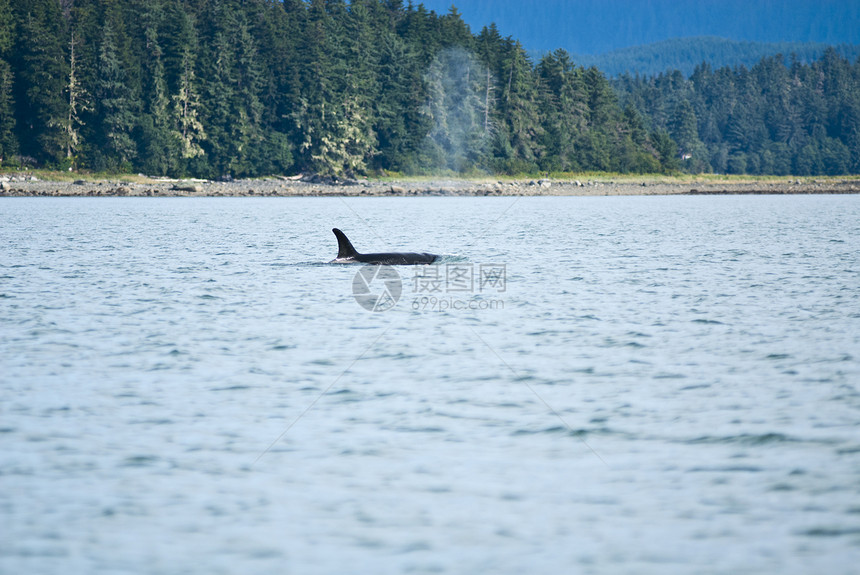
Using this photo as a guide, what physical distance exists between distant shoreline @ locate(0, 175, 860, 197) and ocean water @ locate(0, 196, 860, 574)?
75.3 meters

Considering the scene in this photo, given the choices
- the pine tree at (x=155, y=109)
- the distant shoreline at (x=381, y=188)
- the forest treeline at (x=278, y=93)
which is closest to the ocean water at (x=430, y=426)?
the distant shoreline at (x=381, y=188)

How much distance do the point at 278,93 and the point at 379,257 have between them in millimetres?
99124

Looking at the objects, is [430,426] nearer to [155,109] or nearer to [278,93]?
[155,109]

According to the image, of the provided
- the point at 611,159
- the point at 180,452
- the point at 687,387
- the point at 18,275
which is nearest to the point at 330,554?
the point at 180,452

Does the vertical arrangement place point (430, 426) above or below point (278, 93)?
below

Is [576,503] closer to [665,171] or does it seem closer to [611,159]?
[611,159]

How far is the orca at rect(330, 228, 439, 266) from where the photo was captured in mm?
29303

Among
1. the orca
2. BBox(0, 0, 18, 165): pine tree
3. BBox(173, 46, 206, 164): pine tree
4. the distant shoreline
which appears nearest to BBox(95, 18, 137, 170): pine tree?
the distant shoreline

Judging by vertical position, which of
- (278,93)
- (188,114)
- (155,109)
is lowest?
(188,114)

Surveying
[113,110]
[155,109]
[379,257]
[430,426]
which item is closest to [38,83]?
[113,110]

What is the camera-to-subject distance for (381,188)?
110 meters

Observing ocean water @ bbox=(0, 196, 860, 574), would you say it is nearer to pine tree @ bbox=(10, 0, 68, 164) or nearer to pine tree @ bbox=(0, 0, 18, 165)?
pine tree @ bbox=(0, 0, 18, 165)

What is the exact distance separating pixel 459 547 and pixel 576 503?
1433 mm

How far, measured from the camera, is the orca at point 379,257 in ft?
96.1
